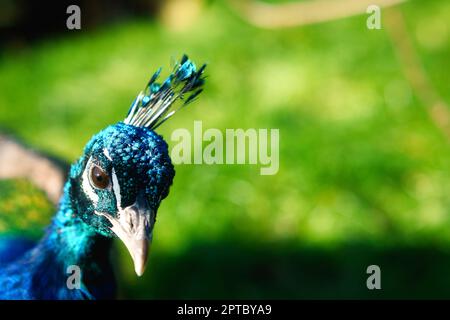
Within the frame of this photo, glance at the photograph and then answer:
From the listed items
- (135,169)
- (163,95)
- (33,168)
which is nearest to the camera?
(135,169)

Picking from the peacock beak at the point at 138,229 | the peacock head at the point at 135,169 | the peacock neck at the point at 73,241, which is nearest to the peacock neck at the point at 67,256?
the peacock neck at the point at 73,241

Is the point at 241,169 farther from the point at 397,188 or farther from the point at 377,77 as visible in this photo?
the point at 377,77

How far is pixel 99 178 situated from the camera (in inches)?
47.1

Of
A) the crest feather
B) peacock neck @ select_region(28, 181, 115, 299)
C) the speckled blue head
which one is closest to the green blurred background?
peacock neck @ select_region(28, 181, 115, 299)

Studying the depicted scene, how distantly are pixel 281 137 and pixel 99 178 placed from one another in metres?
1.72

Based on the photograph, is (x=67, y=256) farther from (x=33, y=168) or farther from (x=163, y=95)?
(x=33, y=168)

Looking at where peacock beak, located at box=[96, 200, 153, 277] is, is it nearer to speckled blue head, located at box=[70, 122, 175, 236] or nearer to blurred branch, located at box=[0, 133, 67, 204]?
speckled blue head, located at box=[70, 122, 175, 236]

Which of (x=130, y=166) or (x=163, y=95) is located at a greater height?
(x=163, y=95)

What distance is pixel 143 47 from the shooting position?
371cm

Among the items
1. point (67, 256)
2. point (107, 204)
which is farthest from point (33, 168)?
point (107, 204)

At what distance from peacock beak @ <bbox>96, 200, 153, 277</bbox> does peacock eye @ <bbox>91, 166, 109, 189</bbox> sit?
64 mm

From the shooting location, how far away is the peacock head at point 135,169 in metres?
1.14

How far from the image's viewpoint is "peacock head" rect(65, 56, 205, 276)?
1.14 m
